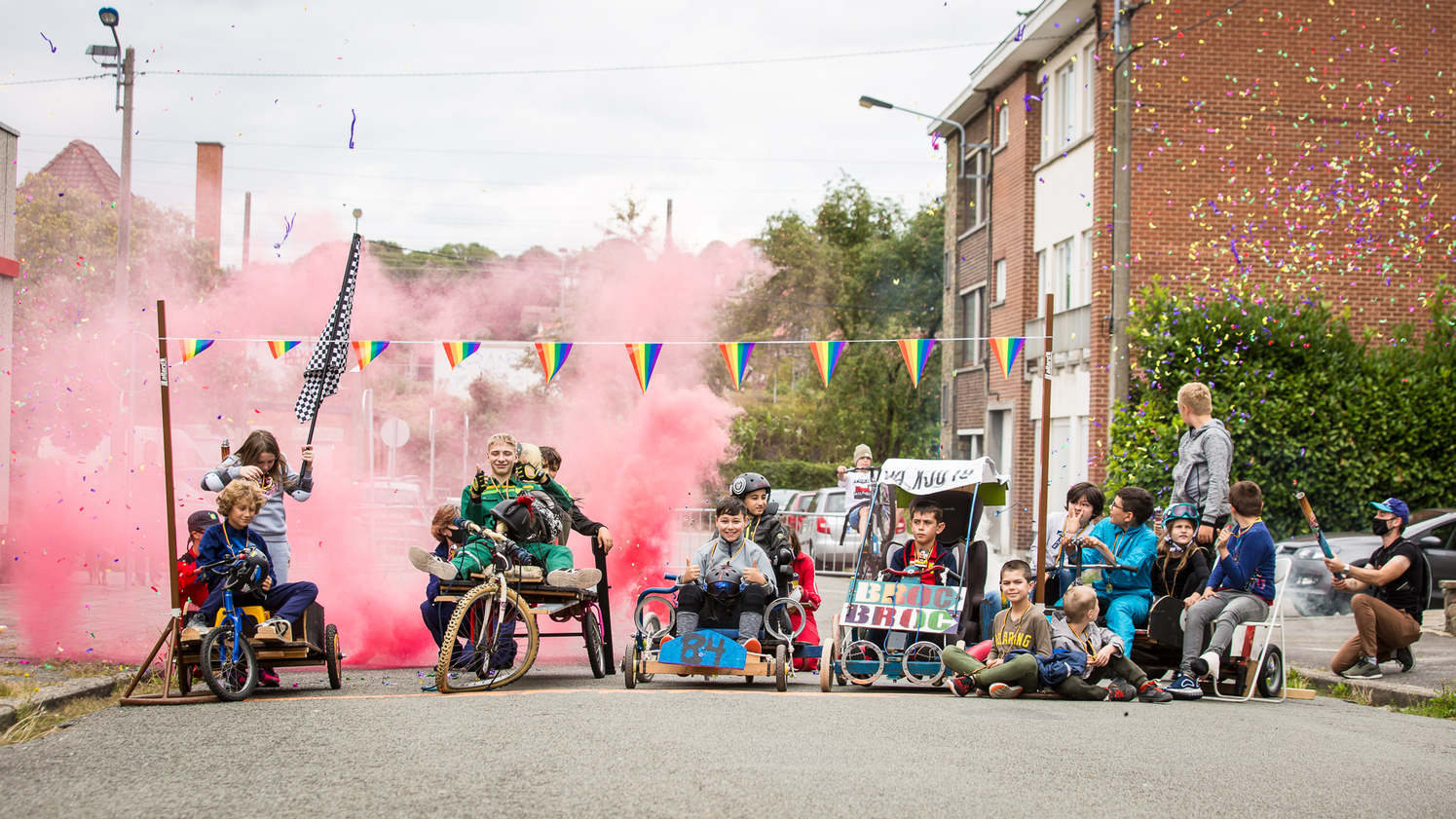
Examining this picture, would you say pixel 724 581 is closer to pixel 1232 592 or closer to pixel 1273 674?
pixel 1232 592

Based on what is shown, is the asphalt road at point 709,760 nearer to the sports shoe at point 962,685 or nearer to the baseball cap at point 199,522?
the sports shoe at point 962,685

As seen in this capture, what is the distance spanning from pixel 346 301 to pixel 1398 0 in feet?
59.7

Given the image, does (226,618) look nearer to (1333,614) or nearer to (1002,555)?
(1333,614)

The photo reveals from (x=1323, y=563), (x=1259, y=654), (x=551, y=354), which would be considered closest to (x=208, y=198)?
(x=551, y=354)

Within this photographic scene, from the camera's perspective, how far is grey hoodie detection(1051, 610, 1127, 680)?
8039 millimetres

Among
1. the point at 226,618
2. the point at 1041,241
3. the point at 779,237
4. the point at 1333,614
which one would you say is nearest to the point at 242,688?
the point at 226,618

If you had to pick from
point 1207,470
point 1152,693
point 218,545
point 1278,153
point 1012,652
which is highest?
point 1278,153

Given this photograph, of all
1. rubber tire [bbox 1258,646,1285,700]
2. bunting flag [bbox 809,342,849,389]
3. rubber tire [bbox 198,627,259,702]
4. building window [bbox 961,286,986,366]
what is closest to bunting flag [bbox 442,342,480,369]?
bunting flag [bbox 809,342,849,389]

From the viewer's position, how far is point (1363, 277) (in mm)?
19172

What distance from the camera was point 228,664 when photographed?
7160 millimetres

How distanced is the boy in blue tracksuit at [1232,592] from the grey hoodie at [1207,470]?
0.10m

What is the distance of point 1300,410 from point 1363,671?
793 centimetres

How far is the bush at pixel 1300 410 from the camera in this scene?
16.6m

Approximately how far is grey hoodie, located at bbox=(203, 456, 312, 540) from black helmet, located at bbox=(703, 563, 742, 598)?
2.88m
